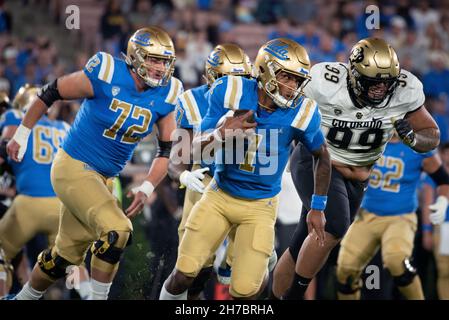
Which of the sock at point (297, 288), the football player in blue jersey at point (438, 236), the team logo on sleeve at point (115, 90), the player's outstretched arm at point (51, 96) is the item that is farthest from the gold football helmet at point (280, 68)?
the football player in blue jersey at point (438, 236)

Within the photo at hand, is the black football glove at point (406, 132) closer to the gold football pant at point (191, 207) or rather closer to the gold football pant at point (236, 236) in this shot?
the gold football pant at point (236, 236)

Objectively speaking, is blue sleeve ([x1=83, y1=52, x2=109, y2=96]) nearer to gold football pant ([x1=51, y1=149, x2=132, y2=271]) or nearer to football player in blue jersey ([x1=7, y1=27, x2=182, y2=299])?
football player in blue jersey ([x1=7, y1=27, x2=182, y2=299])

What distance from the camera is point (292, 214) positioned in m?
8.03

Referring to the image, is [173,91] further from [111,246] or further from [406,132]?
[406,132]

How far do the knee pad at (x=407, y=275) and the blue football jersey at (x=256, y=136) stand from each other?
6.46 feet

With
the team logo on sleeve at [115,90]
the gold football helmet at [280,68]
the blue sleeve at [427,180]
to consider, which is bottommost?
the blue sleeve at [427,180]

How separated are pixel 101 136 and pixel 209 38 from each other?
5.74 m

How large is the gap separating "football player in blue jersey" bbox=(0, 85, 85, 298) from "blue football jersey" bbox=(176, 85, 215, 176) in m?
1.57

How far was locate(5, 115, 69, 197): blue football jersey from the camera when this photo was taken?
22.8ft

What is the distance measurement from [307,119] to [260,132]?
0.28m

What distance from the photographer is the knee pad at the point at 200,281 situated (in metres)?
5.96

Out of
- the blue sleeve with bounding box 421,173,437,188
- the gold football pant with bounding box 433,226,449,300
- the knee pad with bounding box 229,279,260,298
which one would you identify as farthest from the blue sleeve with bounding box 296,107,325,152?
the blue sleeve with bounding box 421,173,437,188

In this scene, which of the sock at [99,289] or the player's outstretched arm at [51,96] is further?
the player's outstretched arm at [51,96]

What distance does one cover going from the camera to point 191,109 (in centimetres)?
577
